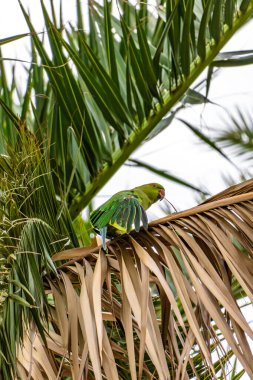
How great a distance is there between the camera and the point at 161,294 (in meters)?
1.80

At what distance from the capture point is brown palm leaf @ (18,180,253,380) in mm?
1635

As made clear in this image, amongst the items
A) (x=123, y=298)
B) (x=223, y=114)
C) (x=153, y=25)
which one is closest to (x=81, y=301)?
(x=123, y=298)

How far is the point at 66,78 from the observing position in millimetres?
2498

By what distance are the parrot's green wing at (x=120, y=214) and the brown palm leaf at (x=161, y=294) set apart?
0.14ft

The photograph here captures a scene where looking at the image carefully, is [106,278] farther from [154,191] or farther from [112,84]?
A: [112,84]

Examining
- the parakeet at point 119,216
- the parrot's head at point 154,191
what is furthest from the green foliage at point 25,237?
the parrot's head at point 154,191

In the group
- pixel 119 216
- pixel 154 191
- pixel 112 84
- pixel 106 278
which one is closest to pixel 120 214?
pixel 119 216

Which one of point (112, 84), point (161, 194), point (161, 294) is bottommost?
point (161, 294)

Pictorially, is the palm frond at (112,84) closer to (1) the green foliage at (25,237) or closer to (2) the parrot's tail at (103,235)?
(1) the green foliage at (25,237)

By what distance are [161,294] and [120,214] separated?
22cm

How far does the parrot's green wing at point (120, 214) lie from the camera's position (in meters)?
1.86

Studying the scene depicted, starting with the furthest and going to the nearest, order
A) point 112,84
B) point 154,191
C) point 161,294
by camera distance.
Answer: point 112,84
point 154,191
point 161,294

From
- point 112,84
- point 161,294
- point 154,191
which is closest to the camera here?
point 161,294

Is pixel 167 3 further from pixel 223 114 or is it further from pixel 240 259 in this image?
pixel 223 114
